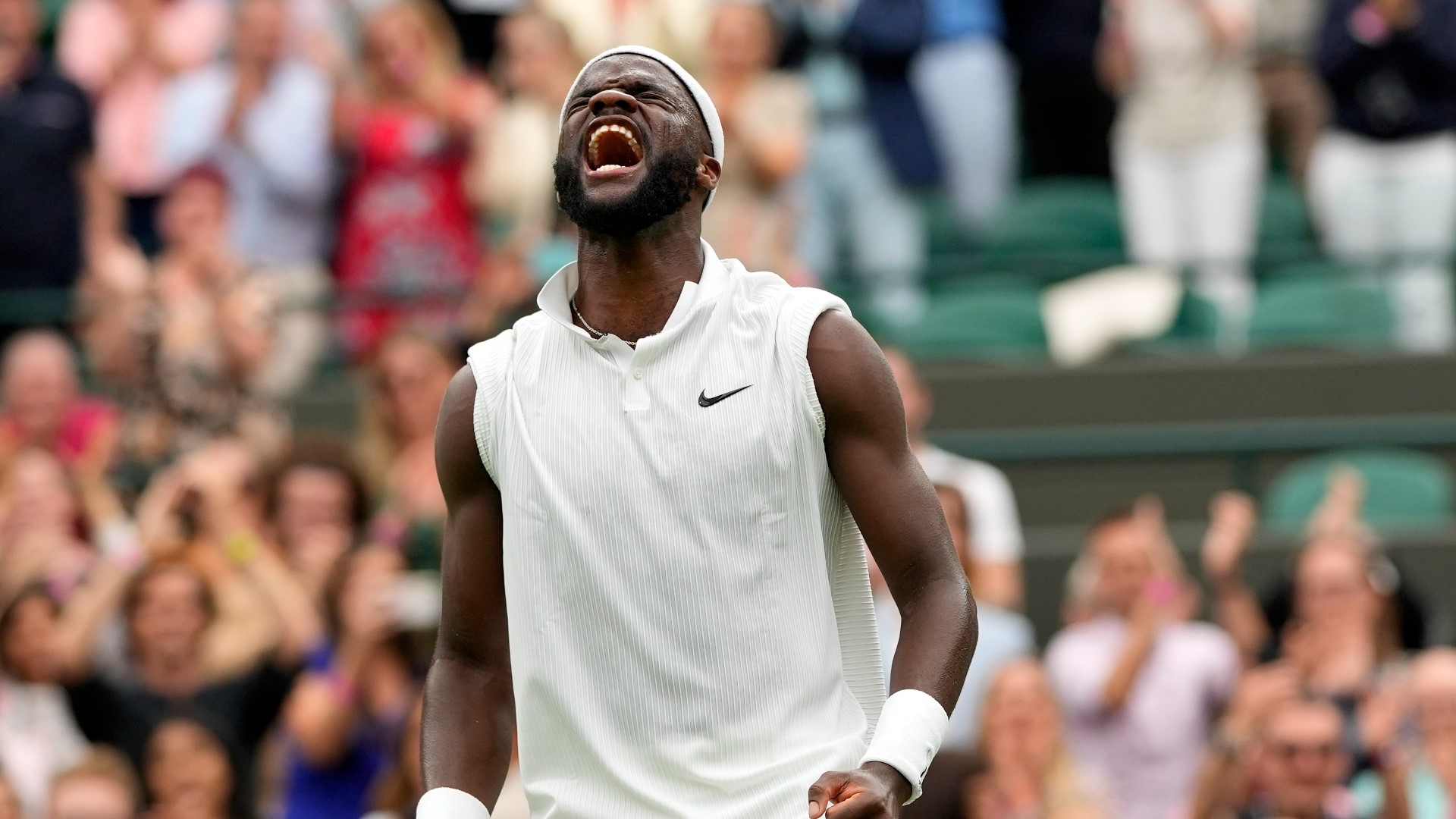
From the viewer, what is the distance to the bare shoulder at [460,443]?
4.00 m

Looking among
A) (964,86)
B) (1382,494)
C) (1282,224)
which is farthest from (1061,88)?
(1382,494)

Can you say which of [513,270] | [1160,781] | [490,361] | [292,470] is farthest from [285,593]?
[490,361]

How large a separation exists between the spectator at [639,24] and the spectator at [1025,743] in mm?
4319

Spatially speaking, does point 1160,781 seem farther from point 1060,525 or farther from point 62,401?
point 62,401

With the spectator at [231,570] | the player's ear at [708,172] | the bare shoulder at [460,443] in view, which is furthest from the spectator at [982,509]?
the bare shoulder at [460,443]

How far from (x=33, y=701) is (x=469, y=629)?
4919mm

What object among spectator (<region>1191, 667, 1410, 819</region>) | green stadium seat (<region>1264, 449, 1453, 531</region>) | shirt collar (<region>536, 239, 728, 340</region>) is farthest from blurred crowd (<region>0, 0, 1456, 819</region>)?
shirt collar (<region>536, 239, 728, 340</region>)

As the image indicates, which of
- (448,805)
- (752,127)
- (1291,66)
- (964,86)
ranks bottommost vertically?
(1291,66)

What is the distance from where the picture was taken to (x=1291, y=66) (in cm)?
1220

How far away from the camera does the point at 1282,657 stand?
834 centimetres

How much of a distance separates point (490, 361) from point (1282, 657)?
4.96m

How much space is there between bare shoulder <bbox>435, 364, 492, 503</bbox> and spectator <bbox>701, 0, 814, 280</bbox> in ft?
21.5

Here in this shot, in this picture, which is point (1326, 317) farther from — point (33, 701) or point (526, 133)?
point (33, 701)

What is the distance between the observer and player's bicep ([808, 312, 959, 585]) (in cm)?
383
